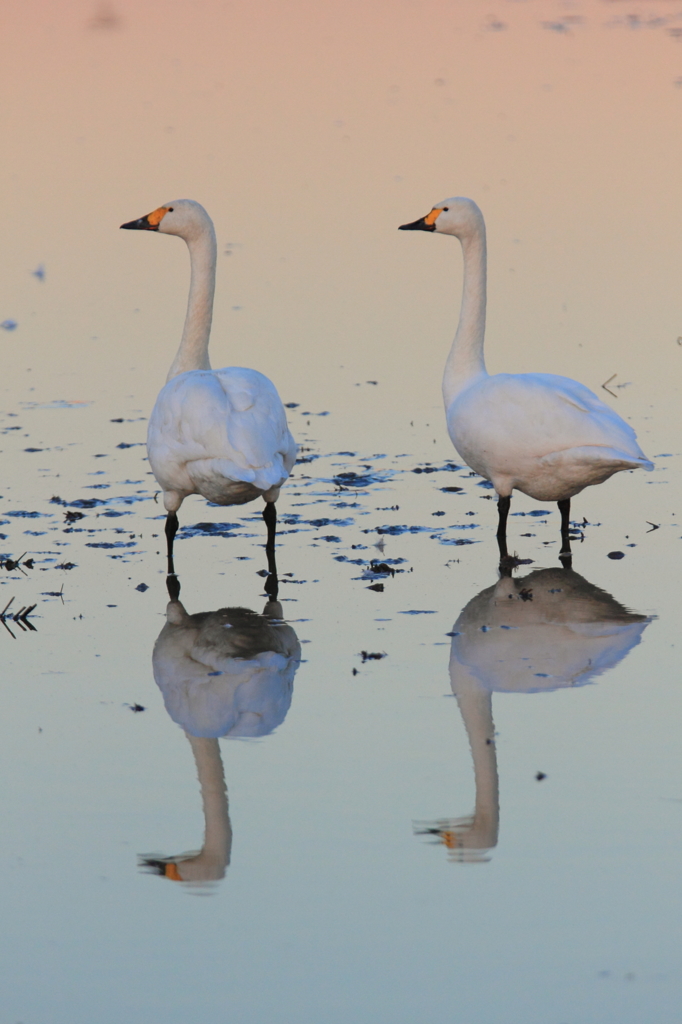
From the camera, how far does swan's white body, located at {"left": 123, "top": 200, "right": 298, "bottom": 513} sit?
782cm

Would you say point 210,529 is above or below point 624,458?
below

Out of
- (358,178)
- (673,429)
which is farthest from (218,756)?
(358,178)

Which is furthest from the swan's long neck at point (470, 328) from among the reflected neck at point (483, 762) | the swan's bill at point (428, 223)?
the reflected neck at point (483, 762)

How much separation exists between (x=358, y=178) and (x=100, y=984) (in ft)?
49.0

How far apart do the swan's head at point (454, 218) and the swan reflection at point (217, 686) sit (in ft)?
11.9

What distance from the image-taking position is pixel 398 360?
489 inches

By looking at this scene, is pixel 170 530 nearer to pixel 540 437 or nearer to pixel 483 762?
pixel 540 437

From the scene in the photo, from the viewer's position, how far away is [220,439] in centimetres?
789

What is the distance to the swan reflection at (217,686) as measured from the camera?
476 cm

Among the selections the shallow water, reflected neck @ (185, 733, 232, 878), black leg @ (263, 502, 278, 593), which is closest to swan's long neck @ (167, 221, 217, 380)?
the shallow water

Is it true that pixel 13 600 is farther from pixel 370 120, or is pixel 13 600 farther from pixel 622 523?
pixel 370 120

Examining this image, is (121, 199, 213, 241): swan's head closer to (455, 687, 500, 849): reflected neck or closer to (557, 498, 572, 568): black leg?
(557, 498, 572, 568): black leg

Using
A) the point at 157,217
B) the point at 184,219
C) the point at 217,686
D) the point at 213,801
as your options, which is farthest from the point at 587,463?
the point at 213,801

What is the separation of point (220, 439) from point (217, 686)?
201 cm
